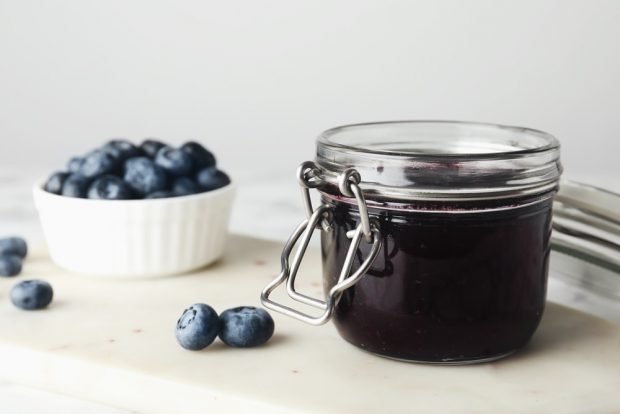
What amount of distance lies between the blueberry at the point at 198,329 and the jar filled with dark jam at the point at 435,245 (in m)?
0.09

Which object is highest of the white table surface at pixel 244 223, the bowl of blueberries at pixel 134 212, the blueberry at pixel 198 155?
the blueberry at pixel 198 155

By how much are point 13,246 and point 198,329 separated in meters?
0.53

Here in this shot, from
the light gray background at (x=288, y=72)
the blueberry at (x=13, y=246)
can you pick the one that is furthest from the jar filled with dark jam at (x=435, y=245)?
the light gray background at (x=288, y=72)

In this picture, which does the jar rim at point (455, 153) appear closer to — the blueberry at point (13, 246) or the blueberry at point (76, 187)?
the blueberry at point (76, 187)

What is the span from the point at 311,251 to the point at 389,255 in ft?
1.89

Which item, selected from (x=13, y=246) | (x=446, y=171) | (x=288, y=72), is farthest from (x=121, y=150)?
(x=288, y=72)

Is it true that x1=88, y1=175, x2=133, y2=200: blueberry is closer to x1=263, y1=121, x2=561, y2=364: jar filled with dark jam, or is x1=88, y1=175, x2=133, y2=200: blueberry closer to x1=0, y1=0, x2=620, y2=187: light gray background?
x1=263, y1=121, x2=561, y2=364: jar filled with dark jam

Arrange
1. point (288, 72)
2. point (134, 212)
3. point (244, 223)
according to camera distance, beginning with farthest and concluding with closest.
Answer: point (288, 72), point (244, 223), point (134, 212)

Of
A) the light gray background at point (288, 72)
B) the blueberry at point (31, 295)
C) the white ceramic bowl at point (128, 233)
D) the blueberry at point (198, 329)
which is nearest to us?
the blueberry at point (198, 329)

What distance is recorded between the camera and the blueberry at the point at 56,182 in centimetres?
140

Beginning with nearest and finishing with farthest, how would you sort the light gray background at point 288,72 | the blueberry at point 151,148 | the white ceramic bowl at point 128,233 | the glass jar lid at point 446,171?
the glass jar lid at point 446,171
the white ceramic bowl at point 128,233
the blueberry at point 151,148
the light gray background at point 288,72

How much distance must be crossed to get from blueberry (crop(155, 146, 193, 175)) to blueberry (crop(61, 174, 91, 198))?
112 mm

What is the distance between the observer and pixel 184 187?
1.39m

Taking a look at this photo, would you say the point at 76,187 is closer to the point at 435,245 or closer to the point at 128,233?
the point at 128,233
